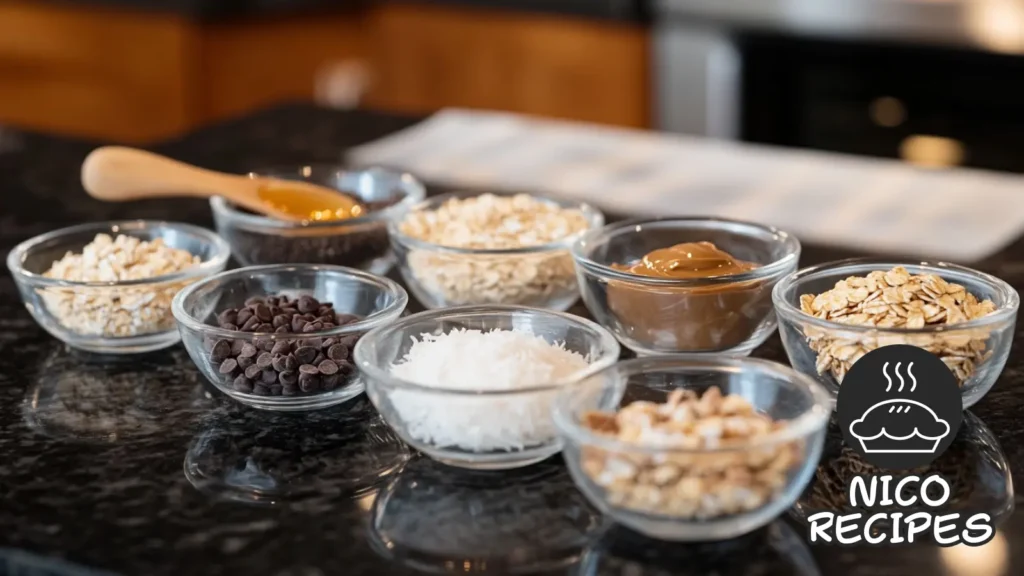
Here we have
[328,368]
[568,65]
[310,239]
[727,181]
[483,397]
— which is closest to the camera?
[483,397]

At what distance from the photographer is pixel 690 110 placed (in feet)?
9.80

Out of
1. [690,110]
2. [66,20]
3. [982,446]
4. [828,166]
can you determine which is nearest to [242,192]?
[982,446]

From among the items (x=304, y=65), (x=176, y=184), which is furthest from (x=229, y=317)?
(x=304, y=65)

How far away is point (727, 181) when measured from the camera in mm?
1955

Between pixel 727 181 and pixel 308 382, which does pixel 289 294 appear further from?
pixel 727 181

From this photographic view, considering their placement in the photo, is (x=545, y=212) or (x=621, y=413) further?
(x=545, y=212)

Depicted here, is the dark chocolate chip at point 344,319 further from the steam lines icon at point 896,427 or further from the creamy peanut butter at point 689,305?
the steam lines icon at point 896,427

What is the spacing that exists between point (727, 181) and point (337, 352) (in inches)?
38.9

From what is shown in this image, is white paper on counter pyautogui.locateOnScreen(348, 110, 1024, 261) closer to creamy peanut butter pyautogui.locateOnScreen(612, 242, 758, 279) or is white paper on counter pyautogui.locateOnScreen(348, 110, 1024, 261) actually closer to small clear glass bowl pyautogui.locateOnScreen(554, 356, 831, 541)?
creamy peanut butter pyautogui.locateOnScreen(612, 242, 758, 279)

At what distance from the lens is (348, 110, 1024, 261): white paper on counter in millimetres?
1722

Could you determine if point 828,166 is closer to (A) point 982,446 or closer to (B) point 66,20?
(A) point 982,446

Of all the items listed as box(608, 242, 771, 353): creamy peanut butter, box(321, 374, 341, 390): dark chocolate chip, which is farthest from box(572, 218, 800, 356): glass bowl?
box(321, 374, 341, 390): dark chocolate chip

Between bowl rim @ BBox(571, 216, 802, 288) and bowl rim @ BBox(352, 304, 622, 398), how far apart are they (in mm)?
78

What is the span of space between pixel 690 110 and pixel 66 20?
1.67 m
